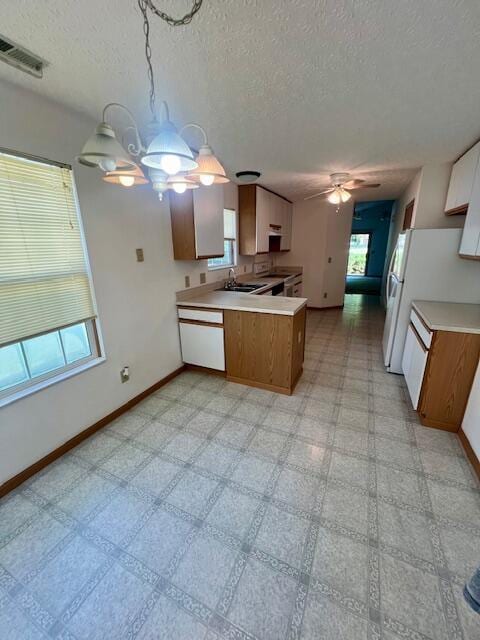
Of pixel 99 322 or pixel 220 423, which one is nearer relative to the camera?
pixel 99 322

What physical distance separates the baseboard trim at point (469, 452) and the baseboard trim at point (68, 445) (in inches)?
108

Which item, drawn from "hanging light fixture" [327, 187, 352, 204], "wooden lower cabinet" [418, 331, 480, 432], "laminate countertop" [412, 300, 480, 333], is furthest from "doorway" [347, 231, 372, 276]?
"wooden lower cabinet" [418, 331, 480, 432]

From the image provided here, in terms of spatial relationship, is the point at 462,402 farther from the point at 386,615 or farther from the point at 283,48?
the point at 283,48

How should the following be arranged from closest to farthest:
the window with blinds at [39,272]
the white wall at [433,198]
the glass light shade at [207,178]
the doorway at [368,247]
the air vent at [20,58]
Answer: the air vent at [20,58] → the glass light shade at [207,178] → the window with blinds at [39,272] → the white wall at [433,198] → the doorway at [368,247]

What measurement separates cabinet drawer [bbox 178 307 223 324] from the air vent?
2.05m

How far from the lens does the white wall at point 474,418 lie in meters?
1.81

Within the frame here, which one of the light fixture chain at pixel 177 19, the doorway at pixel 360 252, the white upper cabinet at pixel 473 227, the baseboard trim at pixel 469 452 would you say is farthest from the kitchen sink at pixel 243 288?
the doorway at pixel 360 252

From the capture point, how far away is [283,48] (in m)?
1.23

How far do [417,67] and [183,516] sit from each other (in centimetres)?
275

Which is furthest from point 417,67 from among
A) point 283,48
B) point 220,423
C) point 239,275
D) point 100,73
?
point 239,275

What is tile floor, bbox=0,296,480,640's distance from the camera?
3.56 ft

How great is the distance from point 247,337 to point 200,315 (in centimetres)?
60

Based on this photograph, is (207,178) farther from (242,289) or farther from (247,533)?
(242,289)

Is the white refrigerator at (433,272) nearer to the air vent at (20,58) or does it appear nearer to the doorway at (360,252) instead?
the air vent at (20,58)
